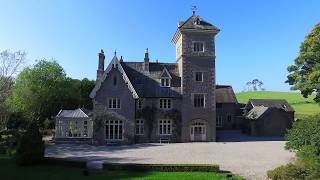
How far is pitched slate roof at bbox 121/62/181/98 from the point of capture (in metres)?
49.7

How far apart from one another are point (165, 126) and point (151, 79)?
21.5 feet

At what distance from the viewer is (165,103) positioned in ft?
163

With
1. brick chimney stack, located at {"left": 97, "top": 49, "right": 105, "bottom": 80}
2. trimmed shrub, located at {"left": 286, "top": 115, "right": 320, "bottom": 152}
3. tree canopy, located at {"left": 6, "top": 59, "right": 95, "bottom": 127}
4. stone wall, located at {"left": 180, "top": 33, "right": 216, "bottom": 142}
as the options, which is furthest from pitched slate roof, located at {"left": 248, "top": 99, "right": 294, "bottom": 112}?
trimmed shrub, located at {"left": 286, "top": 115, "right": 320, "bottom": 152}

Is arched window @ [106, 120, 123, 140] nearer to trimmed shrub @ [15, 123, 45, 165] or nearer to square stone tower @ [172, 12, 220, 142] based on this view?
square stone tower @ [172, 12, 220, 142]

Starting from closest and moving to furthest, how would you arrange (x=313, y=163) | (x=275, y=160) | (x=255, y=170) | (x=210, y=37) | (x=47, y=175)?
(x=313, y=163) < (x=47, y=175) < (x=255, y=170) < (x=275, y=160) < (x=210, y=37)

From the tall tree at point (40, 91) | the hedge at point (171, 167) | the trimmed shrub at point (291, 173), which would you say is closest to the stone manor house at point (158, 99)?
the tall tree at point (40, 91)

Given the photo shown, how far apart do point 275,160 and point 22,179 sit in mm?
19537

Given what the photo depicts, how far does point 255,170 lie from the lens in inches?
1018

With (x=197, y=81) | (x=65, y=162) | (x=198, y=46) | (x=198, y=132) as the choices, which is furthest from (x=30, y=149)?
(x=198, y=46)

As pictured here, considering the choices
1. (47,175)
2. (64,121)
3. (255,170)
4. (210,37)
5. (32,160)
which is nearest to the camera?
(47,175)

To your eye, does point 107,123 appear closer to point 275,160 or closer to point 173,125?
point 173,125

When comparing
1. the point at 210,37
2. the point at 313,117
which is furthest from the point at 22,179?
the point at 210,37

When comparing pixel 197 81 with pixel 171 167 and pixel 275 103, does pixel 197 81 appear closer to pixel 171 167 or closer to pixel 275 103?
pixel 275 103

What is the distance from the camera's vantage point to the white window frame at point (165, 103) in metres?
49.7
